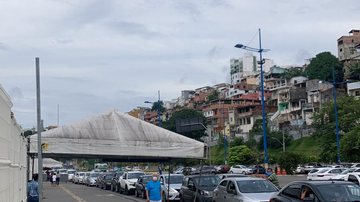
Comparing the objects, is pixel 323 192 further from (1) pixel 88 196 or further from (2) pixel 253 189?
(1) pixel 88 196

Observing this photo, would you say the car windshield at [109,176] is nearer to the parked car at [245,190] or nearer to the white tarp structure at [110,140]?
the parked car at [245,190]

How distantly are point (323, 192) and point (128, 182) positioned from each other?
26.6m

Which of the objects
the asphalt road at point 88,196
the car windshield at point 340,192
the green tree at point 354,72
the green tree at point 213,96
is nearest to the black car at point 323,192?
the car windshield at point 340,192

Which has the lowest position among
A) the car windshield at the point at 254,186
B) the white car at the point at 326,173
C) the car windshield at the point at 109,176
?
the white car at the point at 326,173

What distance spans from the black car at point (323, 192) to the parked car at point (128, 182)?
24.9 meters

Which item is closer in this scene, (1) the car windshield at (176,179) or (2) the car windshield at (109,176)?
(1) the car windshield at (176,179)

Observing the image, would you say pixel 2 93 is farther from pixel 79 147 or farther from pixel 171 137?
pixel 171 137

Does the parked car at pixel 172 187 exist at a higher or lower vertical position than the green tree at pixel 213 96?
lower

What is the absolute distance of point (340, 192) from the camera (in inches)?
477

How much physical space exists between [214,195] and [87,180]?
41.3 meters

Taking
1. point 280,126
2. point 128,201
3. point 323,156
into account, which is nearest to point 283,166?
point 323,156

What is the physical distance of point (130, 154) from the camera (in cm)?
1728

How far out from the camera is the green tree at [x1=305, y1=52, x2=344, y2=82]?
126m

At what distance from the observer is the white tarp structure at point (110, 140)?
1688cm
